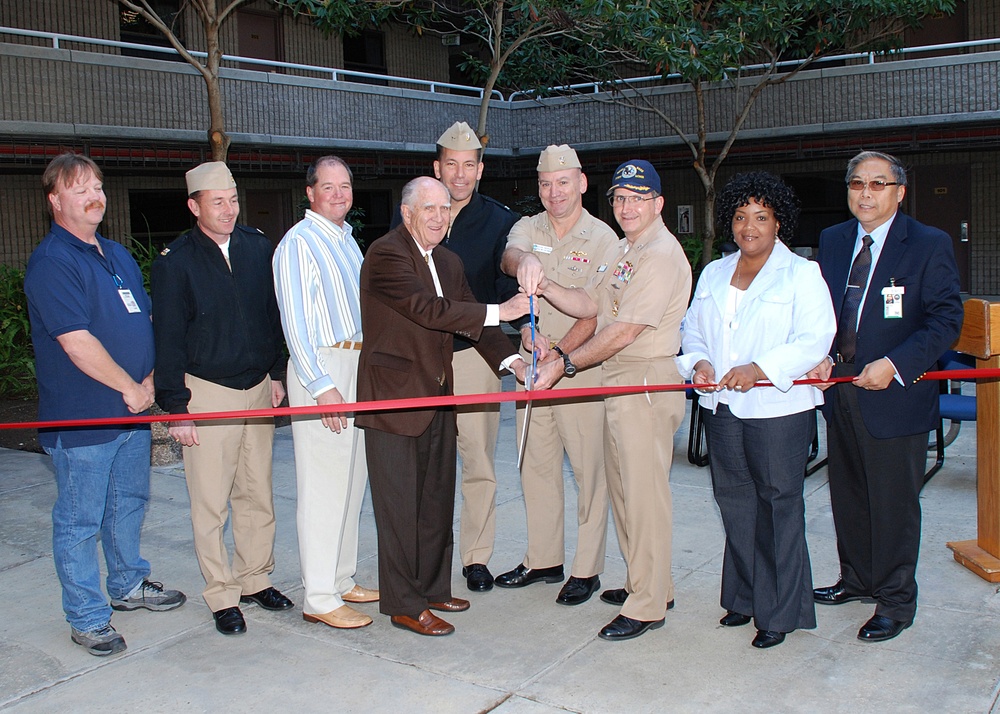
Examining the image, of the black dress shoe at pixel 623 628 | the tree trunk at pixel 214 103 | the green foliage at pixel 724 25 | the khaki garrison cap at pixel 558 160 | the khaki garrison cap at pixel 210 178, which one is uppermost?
the green foliage at pixel 724 25

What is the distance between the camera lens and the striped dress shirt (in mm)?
4176

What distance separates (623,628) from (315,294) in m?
1.97

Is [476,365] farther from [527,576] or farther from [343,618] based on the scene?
[343,618]

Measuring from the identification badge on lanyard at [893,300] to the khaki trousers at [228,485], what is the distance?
2792 millimetres

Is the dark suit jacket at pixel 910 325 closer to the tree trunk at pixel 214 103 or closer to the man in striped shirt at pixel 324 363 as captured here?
the man in striped shirt at pixel 324 363

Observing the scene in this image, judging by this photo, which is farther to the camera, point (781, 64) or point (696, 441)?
point (781, 64)

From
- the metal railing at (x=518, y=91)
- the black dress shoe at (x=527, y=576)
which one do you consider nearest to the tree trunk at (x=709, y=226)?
the metal railing at (x=518, y=91)

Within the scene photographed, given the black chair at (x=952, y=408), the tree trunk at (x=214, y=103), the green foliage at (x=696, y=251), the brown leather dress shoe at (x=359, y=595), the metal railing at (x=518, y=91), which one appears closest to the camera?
the brown leather dress shoe at (x=359, y=595)

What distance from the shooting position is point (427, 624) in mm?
4164

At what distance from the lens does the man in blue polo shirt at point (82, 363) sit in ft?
13.0

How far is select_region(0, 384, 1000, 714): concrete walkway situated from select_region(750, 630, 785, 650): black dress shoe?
3cm

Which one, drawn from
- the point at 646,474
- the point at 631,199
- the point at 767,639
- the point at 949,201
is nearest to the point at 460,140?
Answer: the point at 631,199

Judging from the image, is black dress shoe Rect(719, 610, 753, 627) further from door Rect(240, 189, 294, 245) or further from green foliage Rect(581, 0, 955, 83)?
door Rect(240, 189, 294, 245)

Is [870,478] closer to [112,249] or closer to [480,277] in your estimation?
[480,277]
